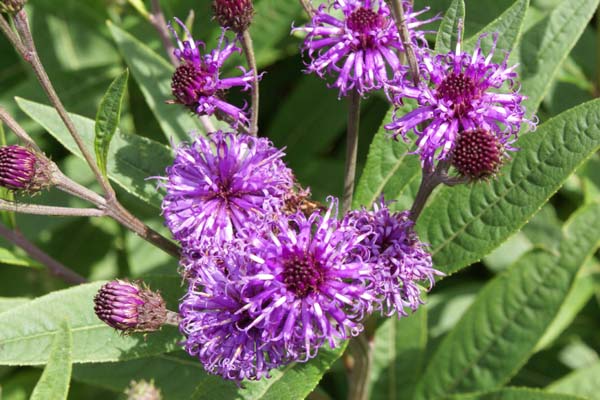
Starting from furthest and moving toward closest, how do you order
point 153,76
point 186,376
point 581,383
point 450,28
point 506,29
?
point 581,383
point 153,76
point 186,376
point 506,29
point 450,28

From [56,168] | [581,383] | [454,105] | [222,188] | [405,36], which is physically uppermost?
[405,36]

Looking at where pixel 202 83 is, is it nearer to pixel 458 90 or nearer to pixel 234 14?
pixel 234 14

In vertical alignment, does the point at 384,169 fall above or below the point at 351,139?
below

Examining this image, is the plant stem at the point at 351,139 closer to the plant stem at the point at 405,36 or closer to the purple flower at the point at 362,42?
the purple flower at the point at 362,42

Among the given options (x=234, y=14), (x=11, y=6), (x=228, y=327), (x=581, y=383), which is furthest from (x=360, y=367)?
(x=11, y=6)

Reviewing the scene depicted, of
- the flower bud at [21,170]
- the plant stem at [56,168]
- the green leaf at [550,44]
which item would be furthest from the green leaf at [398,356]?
the flower bud at [21,170]

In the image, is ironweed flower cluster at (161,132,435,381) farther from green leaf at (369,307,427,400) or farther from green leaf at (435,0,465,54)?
green leaf at (369,307,427,400)

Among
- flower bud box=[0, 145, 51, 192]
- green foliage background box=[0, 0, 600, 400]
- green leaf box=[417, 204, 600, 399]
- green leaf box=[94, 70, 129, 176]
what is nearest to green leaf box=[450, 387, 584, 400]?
green foliage background box=[0, 0, 600, 400]
